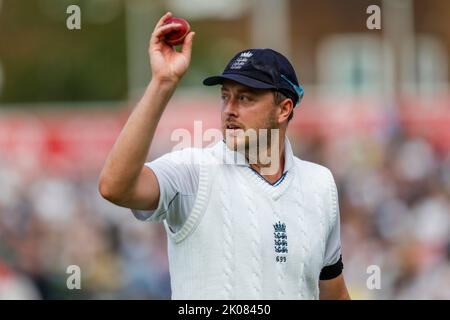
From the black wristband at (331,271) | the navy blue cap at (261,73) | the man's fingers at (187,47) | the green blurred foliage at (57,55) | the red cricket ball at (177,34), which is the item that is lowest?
the black wristband at (331,271)

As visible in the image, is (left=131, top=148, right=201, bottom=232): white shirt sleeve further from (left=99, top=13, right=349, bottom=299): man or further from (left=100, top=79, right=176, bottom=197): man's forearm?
(left=100, top=79, right=176, bottom=197): man's forearm

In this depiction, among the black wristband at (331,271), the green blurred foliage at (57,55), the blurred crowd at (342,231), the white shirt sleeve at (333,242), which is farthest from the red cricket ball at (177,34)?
the green blurred foliage at (57,55)

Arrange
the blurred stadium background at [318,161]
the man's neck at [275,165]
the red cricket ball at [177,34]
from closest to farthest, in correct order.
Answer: the red cricket ball at [177,34]
the man's neck at [275,165]
the blurred stadium background at [318,161]

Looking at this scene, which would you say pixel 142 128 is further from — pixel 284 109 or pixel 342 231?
pixel 342 231

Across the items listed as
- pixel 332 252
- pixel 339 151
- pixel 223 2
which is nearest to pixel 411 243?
pixel 339 151

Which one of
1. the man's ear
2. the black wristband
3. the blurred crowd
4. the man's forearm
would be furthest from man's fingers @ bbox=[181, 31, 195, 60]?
the blurred crowd

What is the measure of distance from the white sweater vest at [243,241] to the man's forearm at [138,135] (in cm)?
49

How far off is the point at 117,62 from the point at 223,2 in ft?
12.7

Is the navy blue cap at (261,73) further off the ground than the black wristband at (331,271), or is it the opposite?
the navy blue cap at (261,73)

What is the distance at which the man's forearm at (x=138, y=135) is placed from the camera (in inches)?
Result: 157

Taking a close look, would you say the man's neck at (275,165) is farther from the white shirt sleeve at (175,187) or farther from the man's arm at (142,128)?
the man's arm at (142,128)

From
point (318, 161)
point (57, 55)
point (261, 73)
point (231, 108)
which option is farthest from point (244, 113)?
point (57, 55)

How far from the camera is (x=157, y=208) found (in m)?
4.29

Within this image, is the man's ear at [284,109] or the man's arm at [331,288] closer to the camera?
the man's ear at [284,109]
